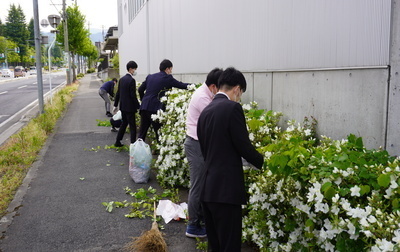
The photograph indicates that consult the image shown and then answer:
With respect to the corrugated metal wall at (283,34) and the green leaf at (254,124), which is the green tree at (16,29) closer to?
the corrugated metal wall at (283,34)

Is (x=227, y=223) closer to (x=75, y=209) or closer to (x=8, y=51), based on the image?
(x=75, y=209)

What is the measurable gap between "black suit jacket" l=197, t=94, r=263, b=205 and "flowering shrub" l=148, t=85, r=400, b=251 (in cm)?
28

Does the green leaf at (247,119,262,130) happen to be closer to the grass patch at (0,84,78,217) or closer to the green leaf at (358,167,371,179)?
the green leaf at (358,167,371,179)

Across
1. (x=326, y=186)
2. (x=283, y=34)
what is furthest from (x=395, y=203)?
(x=283, y=34)

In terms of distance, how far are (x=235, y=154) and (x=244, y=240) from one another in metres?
1.63

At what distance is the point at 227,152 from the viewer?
3002 mm

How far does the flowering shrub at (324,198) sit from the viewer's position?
2.40 m

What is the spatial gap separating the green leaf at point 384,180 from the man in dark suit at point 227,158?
883 mm

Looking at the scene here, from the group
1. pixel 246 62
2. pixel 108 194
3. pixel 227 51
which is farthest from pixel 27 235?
pixel 227 51

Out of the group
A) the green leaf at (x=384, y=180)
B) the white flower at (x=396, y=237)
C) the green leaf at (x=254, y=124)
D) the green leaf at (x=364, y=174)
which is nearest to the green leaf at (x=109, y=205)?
the green leaf at (x=254, y=124)

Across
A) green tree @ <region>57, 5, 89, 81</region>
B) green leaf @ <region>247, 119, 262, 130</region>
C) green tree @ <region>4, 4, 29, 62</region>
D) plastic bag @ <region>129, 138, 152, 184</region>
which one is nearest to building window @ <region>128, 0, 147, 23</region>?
plastic bag @ <region>129, 138, 152, 184</region>

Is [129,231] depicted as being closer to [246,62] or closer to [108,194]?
[108,194]

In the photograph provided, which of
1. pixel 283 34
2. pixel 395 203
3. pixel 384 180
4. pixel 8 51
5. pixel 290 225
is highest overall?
pixel 8 51

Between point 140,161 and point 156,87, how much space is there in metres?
1.52
